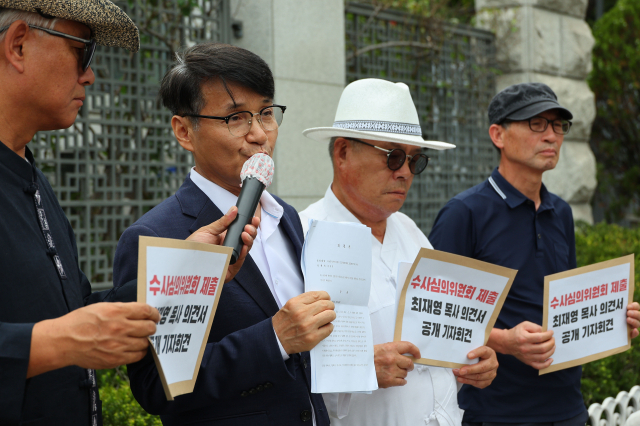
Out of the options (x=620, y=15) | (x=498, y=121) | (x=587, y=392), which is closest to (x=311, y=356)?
(x=498, y=121)

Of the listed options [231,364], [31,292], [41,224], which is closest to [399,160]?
[231,364]

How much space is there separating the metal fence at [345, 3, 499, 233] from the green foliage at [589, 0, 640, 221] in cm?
354

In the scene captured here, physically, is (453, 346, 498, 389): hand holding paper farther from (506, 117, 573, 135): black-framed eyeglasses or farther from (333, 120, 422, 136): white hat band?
(506, 117, 573, 135): black-framed eyeglasses

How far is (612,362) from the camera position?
5375mm

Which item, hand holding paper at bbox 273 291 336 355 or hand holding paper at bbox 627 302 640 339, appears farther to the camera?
hand holding paper at bbox 627 302 640 339

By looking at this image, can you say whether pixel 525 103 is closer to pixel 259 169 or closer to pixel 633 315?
pixel 633 315

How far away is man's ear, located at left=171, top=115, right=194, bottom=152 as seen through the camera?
235cm

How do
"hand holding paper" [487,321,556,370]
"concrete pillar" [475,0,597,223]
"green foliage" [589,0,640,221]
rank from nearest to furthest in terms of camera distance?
1. "hand holding paper" [487,321,556,370]
2. "concrete pillar" [475,0,597,223]
3. "green foliage" [589,0,640,221]

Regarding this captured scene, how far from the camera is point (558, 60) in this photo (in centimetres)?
874

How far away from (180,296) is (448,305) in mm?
1233

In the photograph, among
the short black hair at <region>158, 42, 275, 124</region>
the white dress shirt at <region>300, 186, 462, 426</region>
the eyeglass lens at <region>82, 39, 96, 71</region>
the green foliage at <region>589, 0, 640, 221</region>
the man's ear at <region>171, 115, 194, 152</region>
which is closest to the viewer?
the eyeglass lens at <region>82, 39, 96, 71</region>

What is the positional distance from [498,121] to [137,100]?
3057 mm

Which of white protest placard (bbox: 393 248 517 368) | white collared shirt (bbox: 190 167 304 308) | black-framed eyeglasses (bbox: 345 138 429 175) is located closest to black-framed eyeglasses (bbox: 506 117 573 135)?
black-framed eyeglasses (bbox: 345 138 429 175)

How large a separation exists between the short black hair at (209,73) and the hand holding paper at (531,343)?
156 cm
